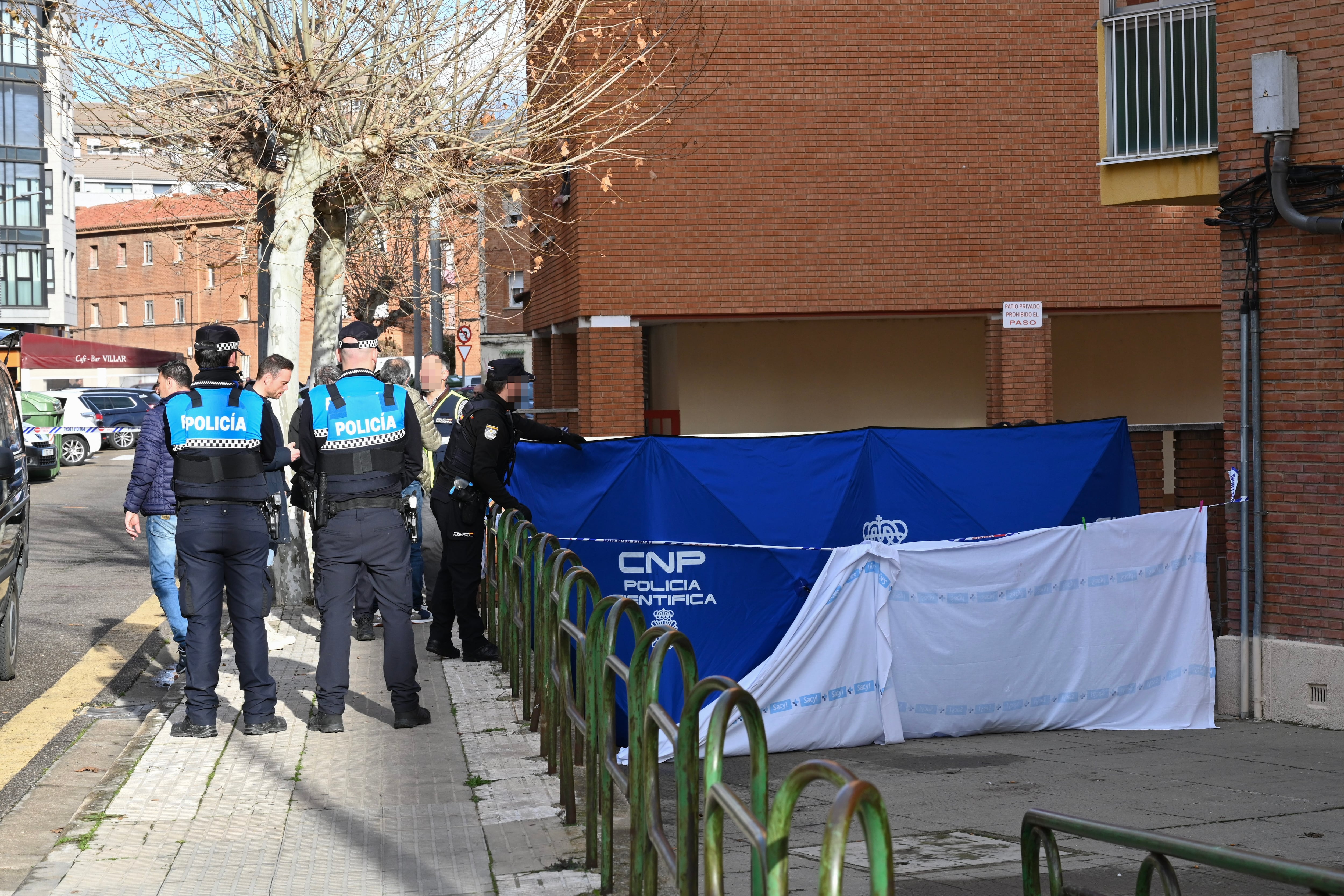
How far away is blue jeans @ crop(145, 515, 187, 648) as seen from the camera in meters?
8.73

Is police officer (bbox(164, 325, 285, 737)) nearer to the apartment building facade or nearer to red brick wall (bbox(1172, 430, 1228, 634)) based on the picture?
red brick wall (bbox(1172, 430, 1228, 634))

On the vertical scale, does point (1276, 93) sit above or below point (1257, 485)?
above

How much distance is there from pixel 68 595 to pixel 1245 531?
10582 millimetres

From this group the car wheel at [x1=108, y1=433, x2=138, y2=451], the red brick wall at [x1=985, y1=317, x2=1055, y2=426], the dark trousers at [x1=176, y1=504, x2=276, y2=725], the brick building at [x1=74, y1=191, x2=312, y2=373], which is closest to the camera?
the dark trousers at [x1=176, y1=504, x2=276, y2=725]

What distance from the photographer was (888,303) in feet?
67.7

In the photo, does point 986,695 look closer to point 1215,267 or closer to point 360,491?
point 360,491

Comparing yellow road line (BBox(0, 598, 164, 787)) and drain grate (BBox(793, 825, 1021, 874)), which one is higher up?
yellow road line (BBox(0, 598, 164, 787))

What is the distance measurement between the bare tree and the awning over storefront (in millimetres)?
22544

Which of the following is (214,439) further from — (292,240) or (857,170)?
(857,170)

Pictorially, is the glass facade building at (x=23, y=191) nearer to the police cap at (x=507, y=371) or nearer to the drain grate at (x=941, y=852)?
the police cap at (x=507, y=371)

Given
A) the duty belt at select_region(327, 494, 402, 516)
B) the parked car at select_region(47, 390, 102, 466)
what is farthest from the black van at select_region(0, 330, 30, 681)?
the parked car at select_region(47, 390, 102, 466)

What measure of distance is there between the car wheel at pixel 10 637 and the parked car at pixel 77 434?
28285 millimetres

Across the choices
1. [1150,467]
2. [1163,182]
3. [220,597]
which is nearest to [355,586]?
[220,597]

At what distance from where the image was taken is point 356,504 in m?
7.42
